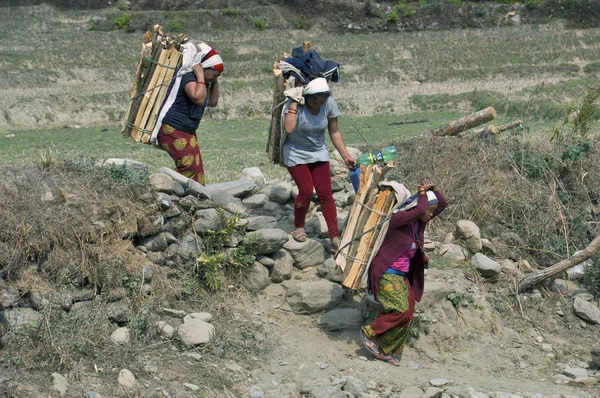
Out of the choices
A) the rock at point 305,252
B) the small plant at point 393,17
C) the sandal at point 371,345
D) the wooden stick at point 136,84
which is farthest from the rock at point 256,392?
the small plant at point 393,17

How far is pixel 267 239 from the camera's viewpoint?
6.50m

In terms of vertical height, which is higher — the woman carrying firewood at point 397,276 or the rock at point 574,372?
the woman carrying firewood at point 397,276

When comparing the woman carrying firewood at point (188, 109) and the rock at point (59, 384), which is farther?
the woman carrying firewood at point (188, 109)

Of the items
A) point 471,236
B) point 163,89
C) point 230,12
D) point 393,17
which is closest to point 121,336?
point 163,89

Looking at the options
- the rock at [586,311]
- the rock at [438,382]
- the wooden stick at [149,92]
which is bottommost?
the rock at [438,382]

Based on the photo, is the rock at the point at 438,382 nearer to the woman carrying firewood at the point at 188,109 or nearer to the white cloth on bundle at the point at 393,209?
the white cloth on bundle at the point at 393,209

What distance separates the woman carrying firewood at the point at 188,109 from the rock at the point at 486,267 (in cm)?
271

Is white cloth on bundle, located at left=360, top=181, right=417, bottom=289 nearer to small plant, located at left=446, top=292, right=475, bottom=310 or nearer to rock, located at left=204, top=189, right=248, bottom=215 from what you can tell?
small plant, located at left=446, top=292, right=475, bottom=310

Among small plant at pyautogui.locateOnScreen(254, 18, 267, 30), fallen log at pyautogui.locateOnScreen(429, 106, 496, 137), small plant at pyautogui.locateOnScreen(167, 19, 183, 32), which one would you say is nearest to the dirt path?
fallen log at pyautogui.locateOnScreen(429, 106, 496, 137)

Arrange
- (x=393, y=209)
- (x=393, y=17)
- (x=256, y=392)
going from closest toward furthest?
(x=256, y=392) → (x=393, y=209) → (x=393, y=17)

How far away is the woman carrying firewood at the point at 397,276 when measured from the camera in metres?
5.74

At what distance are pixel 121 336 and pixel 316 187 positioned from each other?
2.17 m

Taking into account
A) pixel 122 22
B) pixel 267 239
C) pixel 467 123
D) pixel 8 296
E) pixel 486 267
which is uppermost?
pixel 467 123

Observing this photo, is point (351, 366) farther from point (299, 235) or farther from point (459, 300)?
point (299, 235)
